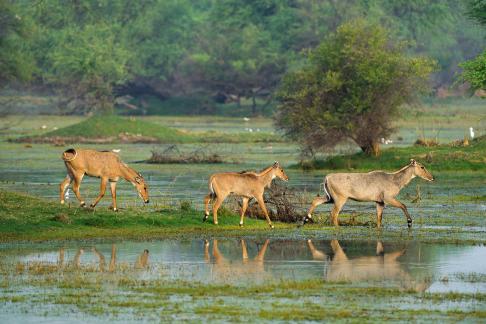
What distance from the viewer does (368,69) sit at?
161 ft

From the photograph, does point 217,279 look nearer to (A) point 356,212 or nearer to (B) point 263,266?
(B) point 263,266

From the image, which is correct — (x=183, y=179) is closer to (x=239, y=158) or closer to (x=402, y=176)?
(x=239, y=158)

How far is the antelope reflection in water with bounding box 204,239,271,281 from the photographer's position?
20703mm

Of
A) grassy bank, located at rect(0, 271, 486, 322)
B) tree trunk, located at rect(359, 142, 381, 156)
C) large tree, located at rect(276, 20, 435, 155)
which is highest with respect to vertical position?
large tree, located at rect(276, 20, 435, 155)

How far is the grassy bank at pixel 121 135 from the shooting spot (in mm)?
68000

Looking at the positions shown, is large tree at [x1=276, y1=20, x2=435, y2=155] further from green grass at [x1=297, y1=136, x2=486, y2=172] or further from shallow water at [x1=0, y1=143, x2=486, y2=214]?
shallow water at [x1=0, y1=143, x2=486, y2=214]

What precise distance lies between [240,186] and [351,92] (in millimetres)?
22942

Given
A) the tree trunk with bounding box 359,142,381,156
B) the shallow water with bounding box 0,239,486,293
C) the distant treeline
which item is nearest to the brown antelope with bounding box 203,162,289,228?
the shallow water with bounding box 0,239,486,293

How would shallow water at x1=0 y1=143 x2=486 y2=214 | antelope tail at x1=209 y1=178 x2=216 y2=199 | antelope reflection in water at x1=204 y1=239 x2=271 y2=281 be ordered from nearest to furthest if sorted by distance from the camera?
antelope reflection in water at x1=204 y1=239 x2=271 y2=281
antelope tail at x1=209 y1=178 x2=216 y2=199
shallow water at x1=0 y1=143 x2=486 y2=214

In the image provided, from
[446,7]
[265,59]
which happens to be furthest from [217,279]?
[446,7]

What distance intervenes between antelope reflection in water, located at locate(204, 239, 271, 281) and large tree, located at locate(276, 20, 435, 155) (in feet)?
A: 81.1

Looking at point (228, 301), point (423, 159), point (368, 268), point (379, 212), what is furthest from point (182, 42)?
point (228, 301)

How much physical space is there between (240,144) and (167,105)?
43.6 meters

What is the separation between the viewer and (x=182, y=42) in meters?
126
